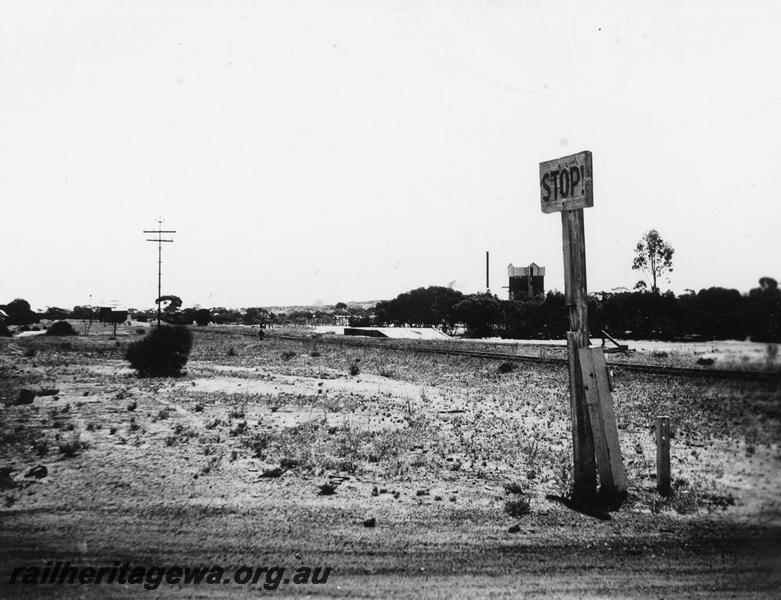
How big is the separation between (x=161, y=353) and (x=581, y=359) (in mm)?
21127

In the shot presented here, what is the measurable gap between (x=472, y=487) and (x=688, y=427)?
Answer: 664cm

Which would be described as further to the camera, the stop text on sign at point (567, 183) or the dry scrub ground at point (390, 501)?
the stop text on sign at point (567, 183)

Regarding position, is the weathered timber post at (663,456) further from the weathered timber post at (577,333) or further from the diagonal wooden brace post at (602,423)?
the weathered timber post at (577,333)

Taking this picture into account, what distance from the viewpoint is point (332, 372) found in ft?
84.5

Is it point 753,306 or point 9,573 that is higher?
point 753,306

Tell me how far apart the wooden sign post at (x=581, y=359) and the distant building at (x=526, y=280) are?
8943 cm

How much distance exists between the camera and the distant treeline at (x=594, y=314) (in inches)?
181

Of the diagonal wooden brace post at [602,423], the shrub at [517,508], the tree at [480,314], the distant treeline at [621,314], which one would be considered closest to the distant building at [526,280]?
the distant treeline at [621,314]

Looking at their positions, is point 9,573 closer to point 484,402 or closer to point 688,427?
point 688,427

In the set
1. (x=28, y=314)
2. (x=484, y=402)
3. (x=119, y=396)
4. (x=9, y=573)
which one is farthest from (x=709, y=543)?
(x=28, y=314)

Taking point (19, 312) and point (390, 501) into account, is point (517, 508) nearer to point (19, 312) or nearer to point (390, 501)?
point (390, 501)

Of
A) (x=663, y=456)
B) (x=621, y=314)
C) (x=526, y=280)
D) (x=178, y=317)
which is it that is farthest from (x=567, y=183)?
(x=178, y=317)

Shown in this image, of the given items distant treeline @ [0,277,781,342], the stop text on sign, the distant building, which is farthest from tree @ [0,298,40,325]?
the stop text on sign

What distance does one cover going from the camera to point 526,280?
99.6 meters
